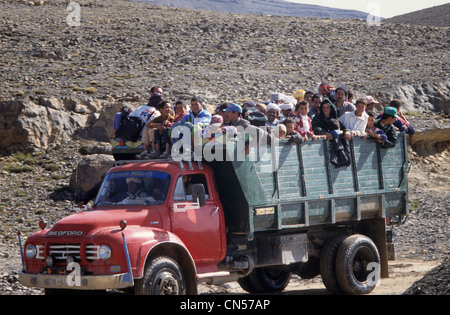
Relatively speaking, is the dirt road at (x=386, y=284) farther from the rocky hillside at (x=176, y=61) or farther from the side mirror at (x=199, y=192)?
the rocky hillside at (x=176, y=61)

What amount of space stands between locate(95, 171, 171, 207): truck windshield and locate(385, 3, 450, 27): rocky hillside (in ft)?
187

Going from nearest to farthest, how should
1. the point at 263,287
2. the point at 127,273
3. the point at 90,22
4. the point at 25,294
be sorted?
the point at 127,273 → the point at 25,294 → the point at 263,287 → the point at 90,22

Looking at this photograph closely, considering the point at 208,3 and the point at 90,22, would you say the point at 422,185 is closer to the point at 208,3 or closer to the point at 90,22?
the point at 90,22

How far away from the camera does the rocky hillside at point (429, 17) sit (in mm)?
66438

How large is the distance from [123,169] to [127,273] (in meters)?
2.09

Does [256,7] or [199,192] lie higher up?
[256,7]

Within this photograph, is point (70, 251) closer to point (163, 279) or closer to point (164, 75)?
point (163, 279)

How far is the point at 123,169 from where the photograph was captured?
11523 millimetres

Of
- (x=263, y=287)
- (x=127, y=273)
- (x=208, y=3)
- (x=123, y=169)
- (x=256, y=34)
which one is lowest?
(x=263, y=287)

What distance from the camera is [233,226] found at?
1195 cm

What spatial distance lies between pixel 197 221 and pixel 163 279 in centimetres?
124

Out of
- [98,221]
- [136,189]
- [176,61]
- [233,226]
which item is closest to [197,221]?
[233,226]

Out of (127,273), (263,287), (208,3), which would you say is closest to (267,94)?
(263,287)

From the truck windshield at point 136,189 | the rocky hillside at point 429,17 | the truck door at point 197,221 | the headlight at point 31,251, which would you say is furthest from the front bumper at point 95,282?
the rocky hillside at point 429,17
